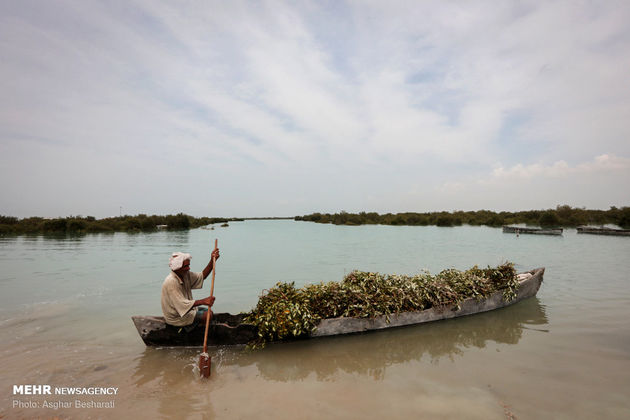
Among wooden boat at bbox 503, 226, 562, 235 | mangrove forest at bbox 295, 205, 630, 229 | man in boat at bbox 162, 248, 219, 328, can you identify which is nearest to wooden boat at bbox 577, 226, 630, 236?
wooden boat at bbox 503, 226, 562, 235

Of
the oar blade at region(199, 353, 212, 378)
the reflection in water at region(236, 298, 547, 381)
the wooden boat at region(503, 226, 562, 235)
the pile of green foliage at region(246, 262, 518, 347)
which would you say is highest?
the wooden boat at region(503, 226, 562, 235)

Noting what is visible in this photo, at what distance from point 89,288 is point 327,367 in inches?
486

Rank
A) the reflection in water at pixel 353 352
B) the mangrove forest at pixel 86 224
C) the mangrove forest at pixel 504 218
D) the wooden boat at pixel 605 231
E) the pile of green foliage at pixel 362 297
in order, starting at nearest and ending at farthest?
the reflection in water at pixel 353 352 → the pile of green foliage at pixel 362 297 → the wooden boat at pixel 605 231 → the mangrove forest at pixel 86 224 → the mangrove forest at pixel 504 218

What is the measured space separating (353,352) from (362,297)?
A: 1252 millimetres

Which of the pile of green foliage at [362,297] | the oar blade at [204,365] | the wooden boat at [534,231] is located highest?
the wooden boat at [534,231]

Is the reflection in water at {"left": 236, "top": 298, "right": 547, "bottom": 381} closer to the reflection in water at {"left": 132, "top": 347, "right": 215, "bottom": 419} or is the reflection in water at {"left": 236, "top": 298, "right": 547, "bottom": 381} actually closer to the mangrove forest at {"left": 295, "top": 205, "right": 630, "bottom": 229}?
the reflection in water at {"left": 132, "top": 347, "right": 215, "bottom": 419}

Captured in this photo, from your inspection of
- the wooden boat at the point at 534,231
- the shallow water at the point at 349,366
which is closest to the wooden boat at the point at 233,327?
the shallow water at the point at 349,366

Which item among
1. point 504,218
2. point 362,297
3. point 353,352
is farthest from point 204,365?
point 504,218

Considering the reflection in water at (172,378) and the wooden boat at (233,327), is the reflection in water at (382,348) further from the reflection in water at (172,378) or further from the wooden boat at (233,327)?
the reflection in water at (172,378)

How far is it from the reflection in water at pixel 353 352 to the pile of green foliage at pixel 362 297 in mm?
436

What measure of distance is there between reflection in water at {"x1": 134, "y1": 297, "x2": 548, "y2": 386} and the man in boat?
0.82 metres

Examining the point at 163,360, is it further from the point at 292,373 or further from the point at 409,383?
the point at 409,383

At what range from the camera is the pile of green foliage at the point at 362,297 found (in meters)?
6.20

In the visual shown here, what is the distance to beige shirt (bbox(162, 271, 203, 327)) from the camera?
565 cm
